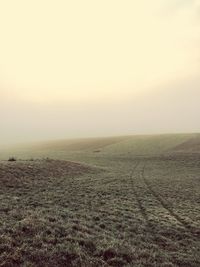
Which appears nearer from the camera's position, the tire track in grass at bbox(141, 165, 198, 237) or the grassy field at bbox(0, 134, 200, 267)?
the grassy field at bbox(0, 134, 200, 267)

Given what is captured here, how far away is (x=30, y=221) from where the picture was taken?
1823cm

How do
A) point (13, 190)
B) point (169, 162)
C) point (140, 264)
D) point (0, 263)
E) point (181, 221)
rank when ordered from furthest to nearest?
1. point (169, 162)
2. point (13, 190)
3. point (181, 221)
4. point (140, 264)
5. point (0, 263)

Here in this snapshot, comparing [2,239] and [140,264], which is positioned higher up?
[2,239]

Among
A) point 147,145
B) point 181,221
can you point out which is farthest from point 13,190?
point 147,145

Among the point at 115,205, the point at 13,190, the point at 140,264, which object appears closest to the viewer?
the point at 140,264

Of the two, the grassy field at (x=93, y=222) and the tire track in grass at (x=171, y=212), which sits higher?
the grassy field at (x=93, y=222)

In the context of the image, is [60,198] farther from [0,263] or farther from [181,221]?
[0,263]

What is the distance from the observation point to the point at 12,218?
63.2ft

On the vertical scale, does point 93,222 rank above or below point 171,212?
above

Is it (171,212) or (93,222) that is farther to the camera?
(171,212)

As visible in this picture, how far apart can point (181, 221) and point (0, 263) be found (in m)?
15.1

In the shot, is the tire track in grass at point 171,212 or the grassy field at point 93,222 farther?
the tire track in grass at point 171,212

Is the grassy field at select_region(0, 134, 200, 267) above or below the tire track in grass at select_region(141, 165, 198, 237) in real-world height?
above

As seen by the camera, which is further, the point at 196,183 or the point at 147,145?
the point at 147,145
